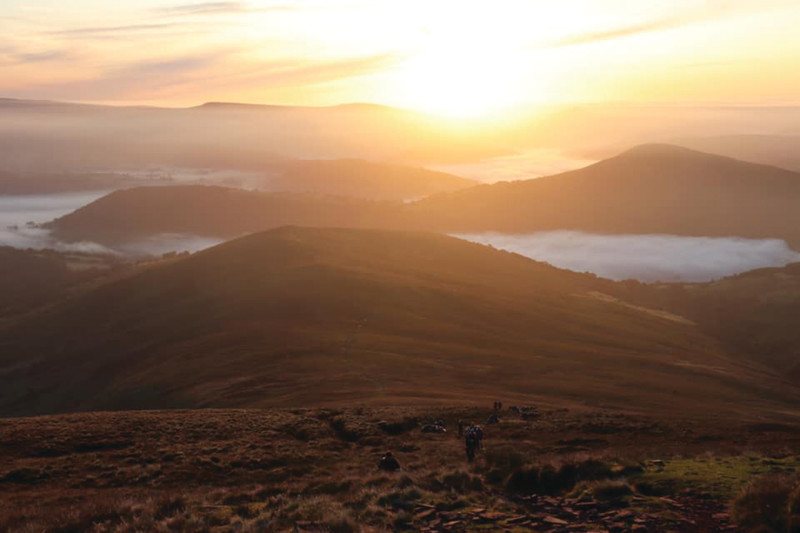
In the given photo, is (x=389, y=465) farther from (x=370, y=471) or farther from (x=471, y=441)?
(x=471, y=441)

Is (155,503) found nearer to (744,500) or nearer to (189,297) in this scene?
(744,500)

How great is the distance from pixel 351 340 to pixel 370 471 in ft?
189

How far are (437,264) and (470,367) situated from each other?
270ft

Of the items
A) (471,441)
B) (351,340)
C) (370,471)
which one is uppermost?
(471,441)

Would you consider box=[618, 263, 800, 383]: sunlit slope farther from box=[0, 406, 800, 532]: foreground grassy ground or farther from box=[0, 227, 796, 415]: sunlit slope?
box=[0, 406, 800, 532]: foreground grassy ground

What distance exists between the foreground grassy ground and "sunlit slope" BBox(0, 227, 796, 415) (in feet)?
51.0

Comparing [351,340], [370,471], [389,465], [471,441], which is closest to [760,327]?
[351,340]

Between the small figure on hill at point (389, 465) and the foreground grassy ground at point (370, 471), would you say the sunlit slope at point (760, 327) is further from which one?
the small figure on hill at point (389, 465)

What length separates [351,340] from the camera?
84.6 m

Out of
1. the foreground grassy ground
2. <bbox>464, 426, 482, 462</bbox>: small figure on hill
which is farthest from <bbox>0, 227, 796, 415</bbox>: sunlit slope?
<bbox>464, 426, 482, 462</bbox>: small figure on hill

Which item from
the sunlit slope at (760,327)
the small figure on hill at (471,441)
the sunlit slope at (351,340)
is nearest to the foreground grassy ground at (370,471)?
the small figure on hill at (471,441)

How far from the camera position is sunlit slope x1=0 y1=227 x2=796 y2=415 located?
223 ft

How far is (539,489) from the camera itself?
2161cm

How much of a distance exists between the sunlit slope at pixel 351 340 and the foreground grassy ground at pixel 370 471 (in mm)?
15555
